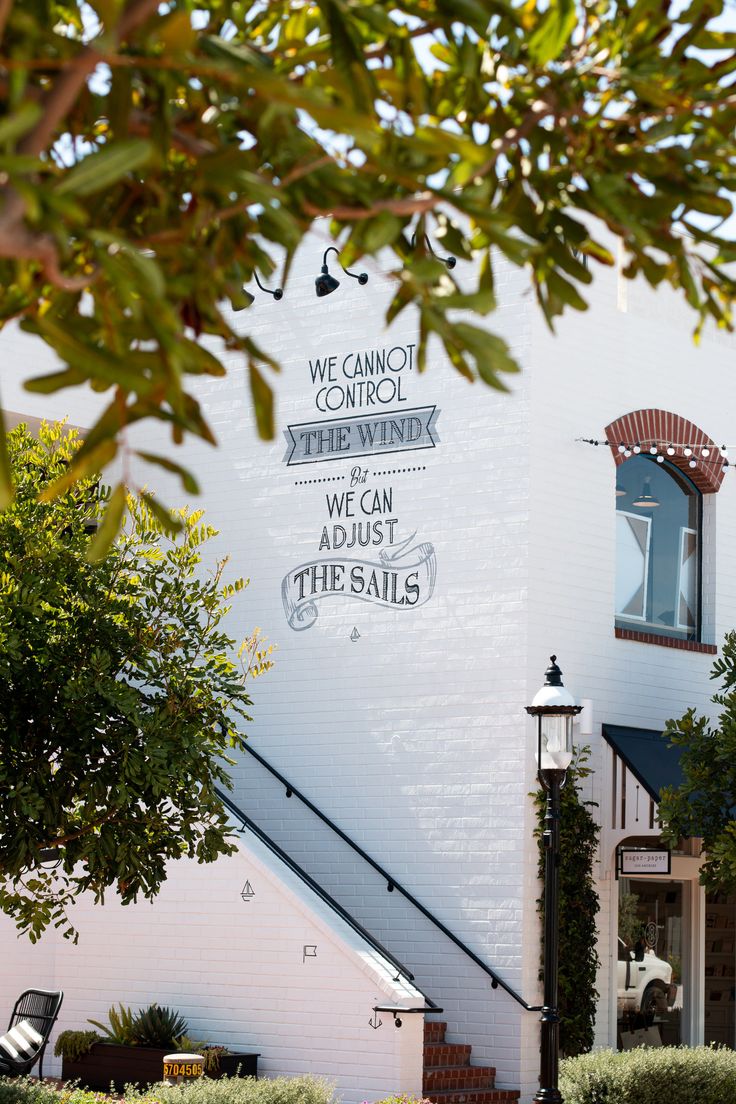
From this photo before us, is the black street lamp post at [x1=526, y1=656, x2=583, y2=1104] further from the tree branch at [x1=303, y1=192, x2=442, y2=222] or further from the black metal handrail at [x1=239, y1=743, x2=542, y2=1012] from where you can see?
the tree branch at [x1=303, y1=192, x2=442, y2=222]

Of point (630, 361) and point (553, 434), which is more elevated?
point (630, 361)

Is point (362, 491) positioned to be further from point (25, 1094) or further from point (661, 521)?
point (25, 1094)

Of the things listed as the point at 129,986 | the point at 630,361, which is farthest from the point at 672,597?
the point at 129,986

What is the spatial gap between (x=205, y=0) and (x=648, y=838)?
1208cm

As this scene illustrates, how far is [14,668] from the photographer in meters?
8.62

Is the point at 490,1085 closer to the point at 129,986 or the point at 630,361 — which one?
the point at 129,986

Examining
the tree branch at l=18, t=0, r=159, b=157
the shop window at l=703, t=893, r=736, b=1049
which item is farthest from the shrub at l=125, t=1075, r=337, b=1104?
the tree branch at l=18, t=0, r=159, b=157

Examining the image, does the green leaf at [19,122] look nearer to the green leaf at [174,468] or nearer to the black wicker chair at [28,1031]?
the green leaf at [174,468]

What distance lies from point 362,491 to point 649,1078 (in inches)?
232

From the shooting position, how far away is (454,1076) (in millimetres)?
12609

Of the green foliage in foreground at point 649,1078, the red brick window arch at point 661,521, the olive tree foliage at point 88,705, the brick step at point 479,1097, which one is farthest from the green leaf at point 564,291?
the red brick window arch at point 661,521

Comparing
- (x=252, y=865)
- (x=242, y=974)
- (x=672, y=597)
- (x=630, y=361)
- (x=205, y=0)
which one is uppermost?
(x=630, y=361)

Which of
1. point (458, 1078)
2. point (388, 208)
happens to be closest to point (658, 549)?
point (458, 1078)

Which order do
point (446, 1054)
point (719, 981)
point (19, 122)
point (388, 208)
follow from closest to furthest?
1. point (19, 122)
2. point (388, 208)
3. point (446, 1054)
4. point (719, 981)
